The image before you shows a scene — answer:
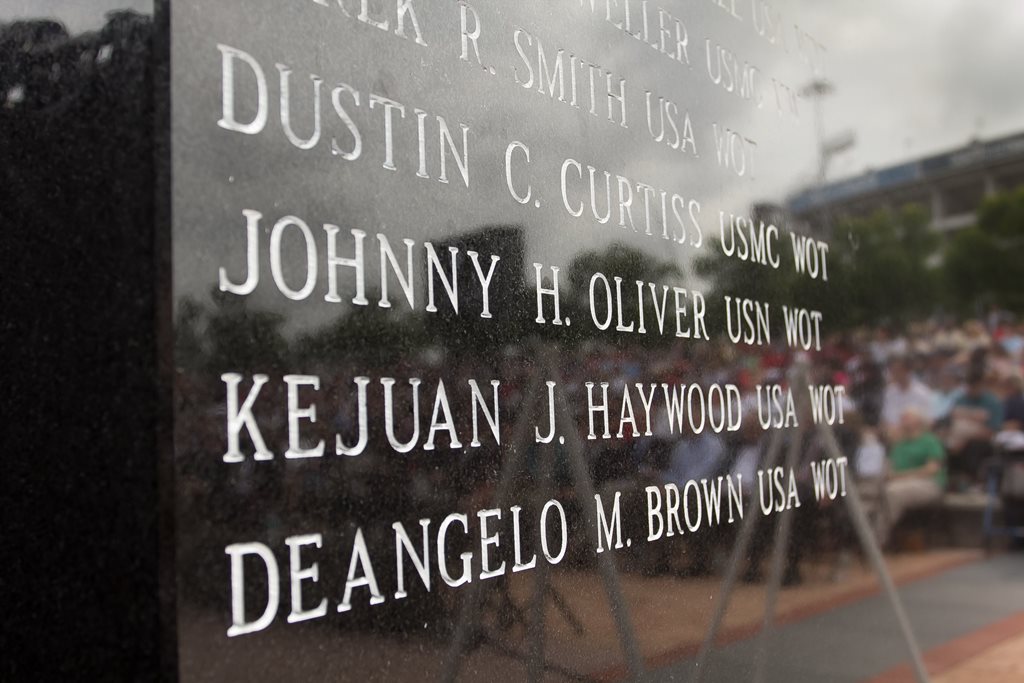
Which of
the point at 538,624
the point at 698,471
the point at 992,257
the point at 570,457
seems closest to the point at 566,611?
the point at 538,624

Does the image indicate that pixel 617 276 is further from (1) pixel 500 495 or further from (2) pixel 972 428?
(2) pixel 972 428

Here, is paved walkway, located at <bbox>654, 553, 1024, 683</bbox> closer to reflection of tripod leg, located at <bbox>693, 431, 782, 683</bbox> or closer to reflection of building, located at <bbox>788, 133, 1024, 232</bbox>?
reflection of tripod leg, located at <bbox>693, 431, 782, 683</bbox>

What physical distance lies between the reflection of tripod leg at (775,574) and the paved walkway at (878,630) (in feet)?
0.11

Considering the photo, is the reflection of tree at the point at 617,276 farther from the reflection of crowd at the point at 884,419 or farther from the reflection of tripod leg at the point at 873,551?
the reflection of tripod leg at the point at 873,551

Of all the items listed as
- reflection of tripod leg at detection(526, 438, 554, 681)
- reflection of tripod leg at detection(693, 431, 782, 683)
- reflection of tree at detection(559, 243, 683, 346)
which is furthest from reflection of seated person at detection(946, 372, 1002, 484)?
reflection of tripod leg at detection(526, 438, 554, 681)

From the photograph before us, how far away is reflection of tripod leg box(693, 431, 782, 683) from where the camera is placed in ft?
9.30

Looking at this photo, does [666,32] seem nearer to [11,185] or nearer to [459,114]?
[459,114]

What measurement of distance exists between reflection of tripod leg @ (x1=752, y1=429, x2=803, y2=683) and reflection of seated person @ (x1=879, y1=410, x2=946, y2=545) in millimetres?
1212

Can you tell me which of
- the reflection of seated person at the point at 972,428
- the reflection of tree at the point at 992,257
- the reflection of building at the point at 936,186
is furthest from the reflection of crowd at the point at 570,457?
the reflection of tree at the point at 992,257

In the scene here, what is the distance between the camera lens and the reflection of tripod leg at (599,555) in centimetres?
239

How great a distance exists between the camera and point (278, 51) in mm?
1817

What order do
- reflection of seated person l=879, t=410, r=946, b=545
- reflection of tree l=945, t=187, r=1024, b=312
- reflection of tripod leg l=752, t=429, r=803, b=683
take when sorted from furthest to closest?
reflection of tree l=945, t=187, r=1024, b=312
reflection of seated person l=879, t=410, r=946, b=545
reflection of tripod leg l=752, t=429, r=803, b=683

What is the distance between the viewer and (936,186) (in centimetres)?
556

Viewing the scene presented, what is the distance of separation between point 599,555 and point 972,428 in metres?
3.74
